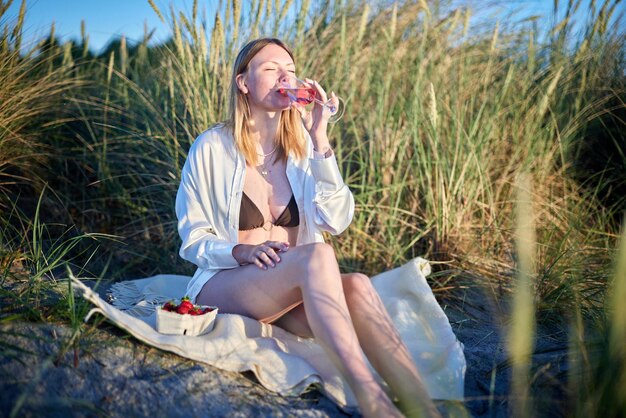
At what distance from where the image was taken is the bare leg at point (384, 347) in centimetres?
214

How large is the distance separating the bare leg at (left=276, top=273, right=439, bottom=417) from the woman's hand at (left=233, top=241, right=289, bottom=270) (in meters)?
0.27

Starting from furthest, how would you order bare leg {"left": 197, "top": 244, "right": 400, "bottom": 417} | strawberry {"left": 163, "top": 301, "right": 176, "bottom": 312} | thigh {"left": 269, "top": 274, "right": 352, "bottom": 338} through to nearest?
thigh {"left": 269, "top": 274, "right": 352, "bottom": 338}
strawberry {"left": 163, "top": 301, "right": 176, "bottom": 312}
bare leg {"left": 197, "top": 244, "right": 400, "bottom": 417}

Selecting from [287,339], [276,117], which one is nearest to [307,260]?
[287,339]

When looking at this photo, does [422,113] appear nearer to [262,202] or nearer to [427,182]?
[427,182]

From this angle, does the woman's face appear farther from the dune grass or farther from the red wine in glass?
the dune grass

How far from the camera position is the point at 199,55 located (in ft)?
12.5

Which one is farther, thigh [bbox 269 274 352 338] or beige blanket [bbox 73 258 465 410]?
thigh [bbox 269 274 352 338]

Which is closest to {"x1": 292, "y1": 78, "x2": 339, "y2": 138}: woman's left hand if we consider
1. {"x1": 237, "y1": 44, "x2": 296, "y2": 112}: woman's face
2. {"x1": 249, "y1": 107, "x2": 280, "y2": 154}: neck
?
{"x1": 237, "y1": 44, "x2": 296, "y2": 112}: woman's face

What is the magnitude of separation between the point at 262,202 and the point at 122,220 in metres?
1.86

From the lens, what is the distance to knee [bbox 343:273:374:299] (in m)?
2.41

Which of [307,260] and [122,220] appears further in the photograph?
[122,220]

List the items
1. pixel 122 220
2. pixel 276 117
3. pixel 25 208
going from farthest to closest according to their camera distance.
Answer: pixel 122 220 → pixel 25 208 → pixel 276 117

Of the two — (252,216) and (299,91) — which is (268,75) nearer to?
(299,91)

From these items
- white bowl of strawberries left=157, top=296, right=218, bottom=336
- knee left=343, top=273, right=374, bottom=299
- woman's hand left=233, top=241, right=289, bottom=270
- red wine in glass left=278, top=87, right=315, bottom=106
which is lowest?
white bowl of strawberries left=157, top=296, right=218, bottom=336
